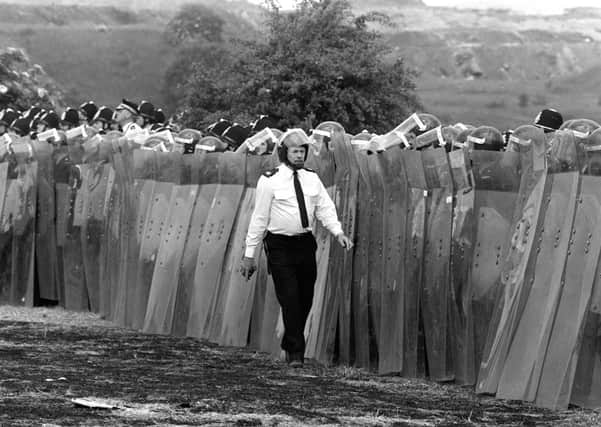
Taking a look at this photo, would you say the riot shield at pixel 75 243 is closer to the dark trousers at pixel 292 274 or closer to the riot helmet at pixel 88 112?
the riot helmet at pixel 88 112

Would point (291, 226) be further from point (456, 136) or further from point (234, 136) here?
point (234, 136)

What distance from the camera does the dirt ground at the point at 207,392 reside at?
9.43 metres

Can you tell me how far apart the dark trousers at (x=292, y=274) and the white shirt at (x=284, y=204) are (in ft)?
0.29

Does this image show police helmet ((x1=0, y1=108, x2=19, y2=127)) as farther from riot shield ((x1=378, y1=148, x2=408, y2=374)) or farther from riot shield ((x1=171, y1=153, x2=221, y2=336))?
riot shield ((x1=378, y1=148, x2=408, y2=374))

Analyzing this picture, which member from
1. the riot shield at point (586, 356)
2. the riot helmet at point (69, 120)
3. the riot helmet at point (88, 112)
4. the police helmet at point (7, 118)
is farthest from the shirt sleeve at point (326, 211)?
the police helmet at point (7, 118)

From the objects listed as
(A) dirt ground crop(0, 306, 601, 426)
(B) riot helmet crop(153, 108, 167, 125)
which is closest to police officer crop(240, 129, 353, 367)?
(A) dirt ground crop(0, 306, 601, 426)

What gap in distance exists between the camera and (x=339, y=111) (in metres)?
30.4

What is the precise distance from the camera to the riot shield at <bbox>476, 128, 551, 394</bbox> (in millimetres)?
10570

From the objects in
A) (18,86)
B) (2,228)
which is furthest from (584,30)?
(2,228)

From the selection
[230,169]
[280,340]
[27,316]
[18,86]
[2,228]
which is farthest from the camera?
[18,86]

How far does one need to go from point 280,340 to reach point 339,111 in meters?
17.1

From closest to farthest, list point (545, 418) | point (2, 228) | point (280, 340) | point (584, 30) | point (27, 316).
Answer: point (545, 418) → point (280, 340) → point (27, 316) → point (2, 228) → point (584, 30)

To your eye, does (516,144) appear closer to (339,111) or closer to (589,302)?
(589,302)

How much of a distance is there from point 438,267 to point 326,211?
3.98 feet
